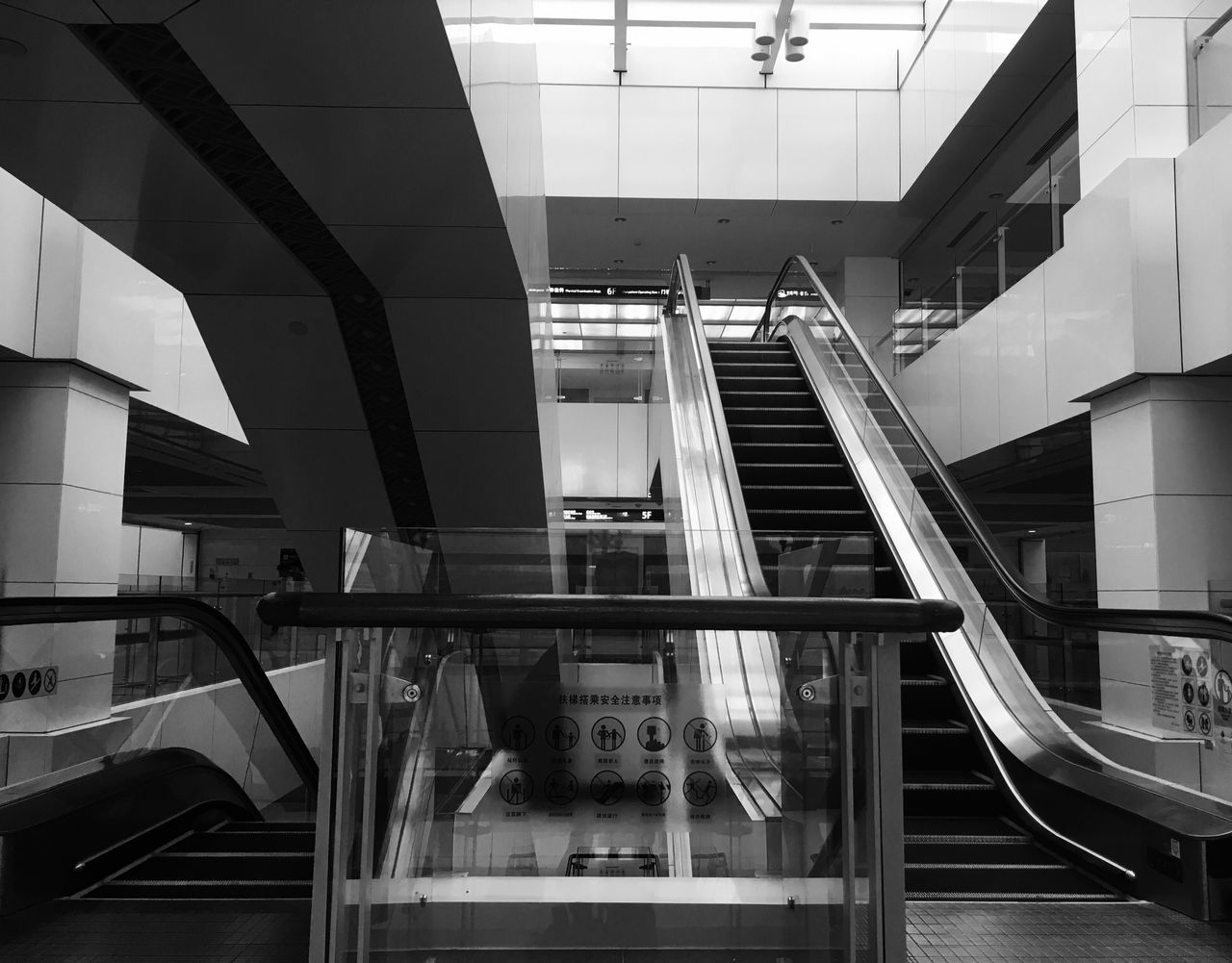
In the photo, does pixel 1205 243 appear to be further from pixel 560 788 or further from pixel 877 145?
pixel 877 145

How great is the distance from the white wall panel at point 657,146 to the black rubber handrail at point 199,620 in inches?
375

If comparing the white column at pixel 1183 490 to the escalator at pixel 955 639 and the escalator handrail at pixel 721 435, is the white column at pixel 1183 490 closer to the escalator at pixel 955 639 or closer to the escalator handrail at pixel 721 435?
the escalator at pixel 955 639

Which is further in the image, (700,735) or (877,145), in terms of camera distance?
(877,145)

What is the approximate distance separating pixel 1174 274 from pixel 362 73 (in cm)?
544

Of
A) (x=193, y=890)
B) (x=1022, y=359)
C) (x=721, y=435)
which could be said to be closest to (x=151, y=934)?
(x=193, y=890)

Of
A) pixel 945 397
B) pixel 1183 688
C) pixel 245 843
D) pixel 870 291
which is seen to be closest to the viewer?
pixel 1183 688

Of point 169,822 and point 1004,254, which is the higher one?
point 1004,254

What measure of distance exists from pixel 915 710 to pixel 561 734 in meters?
3.31

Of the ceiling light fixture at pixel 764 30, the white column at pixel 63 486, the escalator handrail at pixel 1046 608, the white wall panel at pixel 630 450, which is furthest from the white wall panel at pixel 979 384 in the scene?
the white column at pixel 63 486

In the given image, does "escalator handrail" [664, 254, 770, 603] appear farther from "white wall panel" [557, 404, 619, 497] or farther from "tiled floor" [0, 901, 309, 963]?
"white wall panel" [557, 404, 619, 497]

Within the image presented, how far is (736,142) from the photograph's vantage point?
1324 centimetres

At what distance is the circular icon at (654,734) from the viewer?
2203mm

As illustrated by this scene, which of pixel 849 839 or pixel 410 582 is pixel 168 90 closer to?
pixel 410 582

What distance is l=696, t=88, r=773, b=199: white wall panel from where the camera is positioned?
516 inches
